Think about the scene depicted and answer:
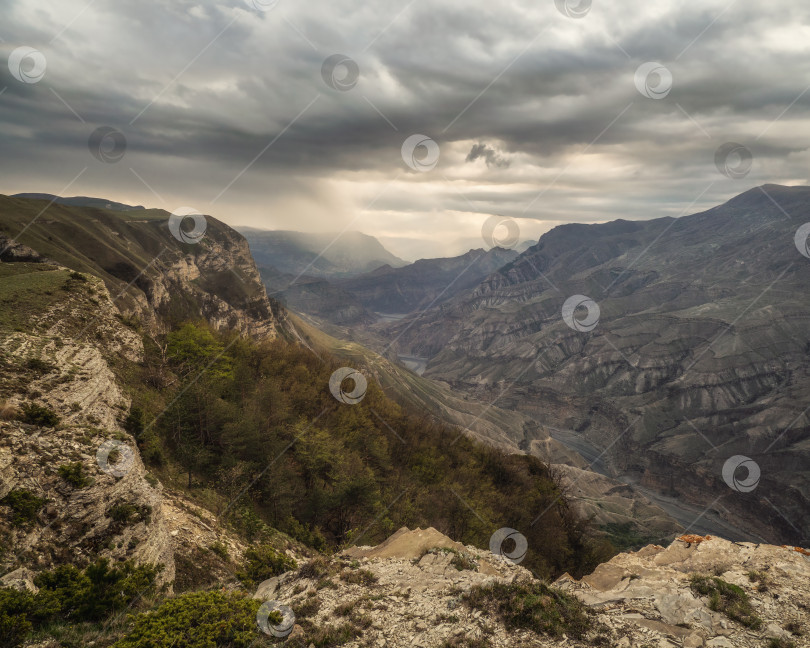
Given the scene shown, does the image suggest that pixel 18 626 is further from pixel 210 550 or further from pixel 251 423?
pixel 251 423

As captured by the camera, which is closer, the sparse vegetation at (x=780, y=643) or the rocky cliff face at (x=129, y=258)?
the sparse vegetation at (x=780, y=643)

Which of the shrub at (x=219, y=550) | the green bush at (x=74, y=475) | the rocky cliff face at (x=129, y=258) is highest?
the rocky cliff face at (x=129, y=258)

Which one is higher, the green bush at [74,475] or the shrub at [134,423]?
the shrub at [134,423]

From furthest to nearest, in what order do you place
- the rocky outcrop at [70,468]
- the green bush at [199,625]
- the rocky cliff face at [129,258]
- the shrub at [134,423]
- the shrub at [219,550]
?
1. the rocky cliff face at [129,258]
2. the shrub at [134,423]
3. the shrub at [219,550]
4. the rocky outcrop at [70,468]
5. the green bush at [199,625]

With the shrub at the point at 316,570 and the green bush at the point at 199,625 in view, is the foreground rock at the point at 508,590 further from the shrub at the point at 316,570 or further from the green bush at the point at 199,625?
the green bush at the point at 199,625

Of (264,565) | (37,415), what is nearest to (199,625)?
(264,565)

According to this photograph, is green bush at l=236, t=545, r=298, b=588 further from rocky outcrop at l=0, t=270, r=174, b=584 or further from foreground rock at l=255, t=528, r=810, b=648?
rocky outcrop at l=0, t=270, r=174, b=584

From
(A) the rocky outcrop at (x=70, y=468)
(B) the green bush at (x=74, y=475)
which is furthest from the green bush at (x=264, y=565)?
(B) the green bush at (x=74, y=475)
